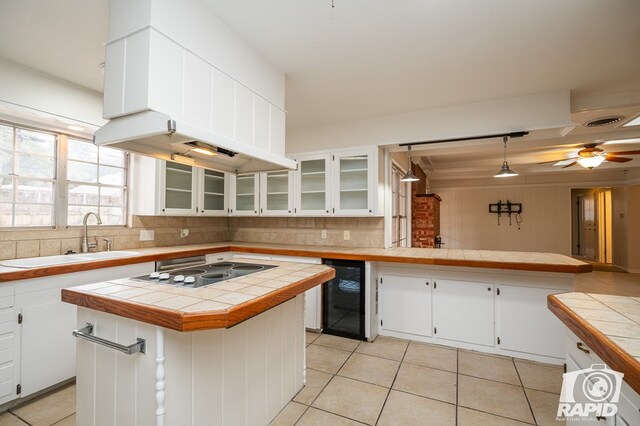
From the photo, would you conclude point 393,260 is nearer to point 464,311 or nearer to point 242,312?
point 464,311

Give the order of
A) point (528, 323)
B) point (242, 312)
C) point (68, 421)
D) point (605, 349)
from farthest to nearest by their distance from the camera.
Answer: point (528, 323) < point (68, 421) < point (242, 312) < point (605, 349)

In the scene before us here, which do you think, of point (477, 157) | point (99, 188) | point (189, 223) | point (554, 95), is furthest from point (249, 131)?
point (477, 157)

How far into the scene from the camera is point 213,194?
4020 mm

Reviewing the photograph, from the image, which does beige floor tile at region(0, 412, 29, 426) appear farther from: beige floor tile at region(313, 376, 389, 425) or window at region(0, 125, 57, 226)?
beige floor tile at region(313, 376, 389, 425)

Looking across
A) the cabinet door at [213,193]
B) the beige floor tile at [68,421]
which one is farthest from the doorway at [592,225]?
the beige floor tile at [68,421]

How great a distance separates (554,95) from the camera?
108 inches

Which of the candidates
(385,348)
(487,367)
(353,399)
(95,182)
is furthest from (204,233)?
(487,367)

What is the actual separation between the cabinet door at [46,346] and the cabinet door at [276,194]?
2282 mm

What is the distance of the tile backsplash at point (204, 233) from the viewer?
97.9 inches

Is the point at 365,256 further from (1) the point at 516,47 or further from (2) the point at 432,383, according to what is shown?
(1) the point at 516,47

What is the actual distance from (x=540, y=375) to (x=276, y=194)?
10.9 feet

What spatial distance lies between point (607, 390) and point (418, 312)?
2.02 metres

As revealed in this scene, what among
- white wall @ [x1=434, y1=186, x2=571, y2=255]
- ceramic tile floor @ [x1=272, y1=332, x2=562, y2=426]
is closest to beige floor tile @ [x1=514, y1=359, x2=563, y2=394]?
ceramic tile floor @ [x1=272, y1=332, x2=562, y2=426]

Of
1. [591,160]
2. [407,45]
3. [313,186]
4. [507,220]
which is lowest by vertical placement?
[507,220]
